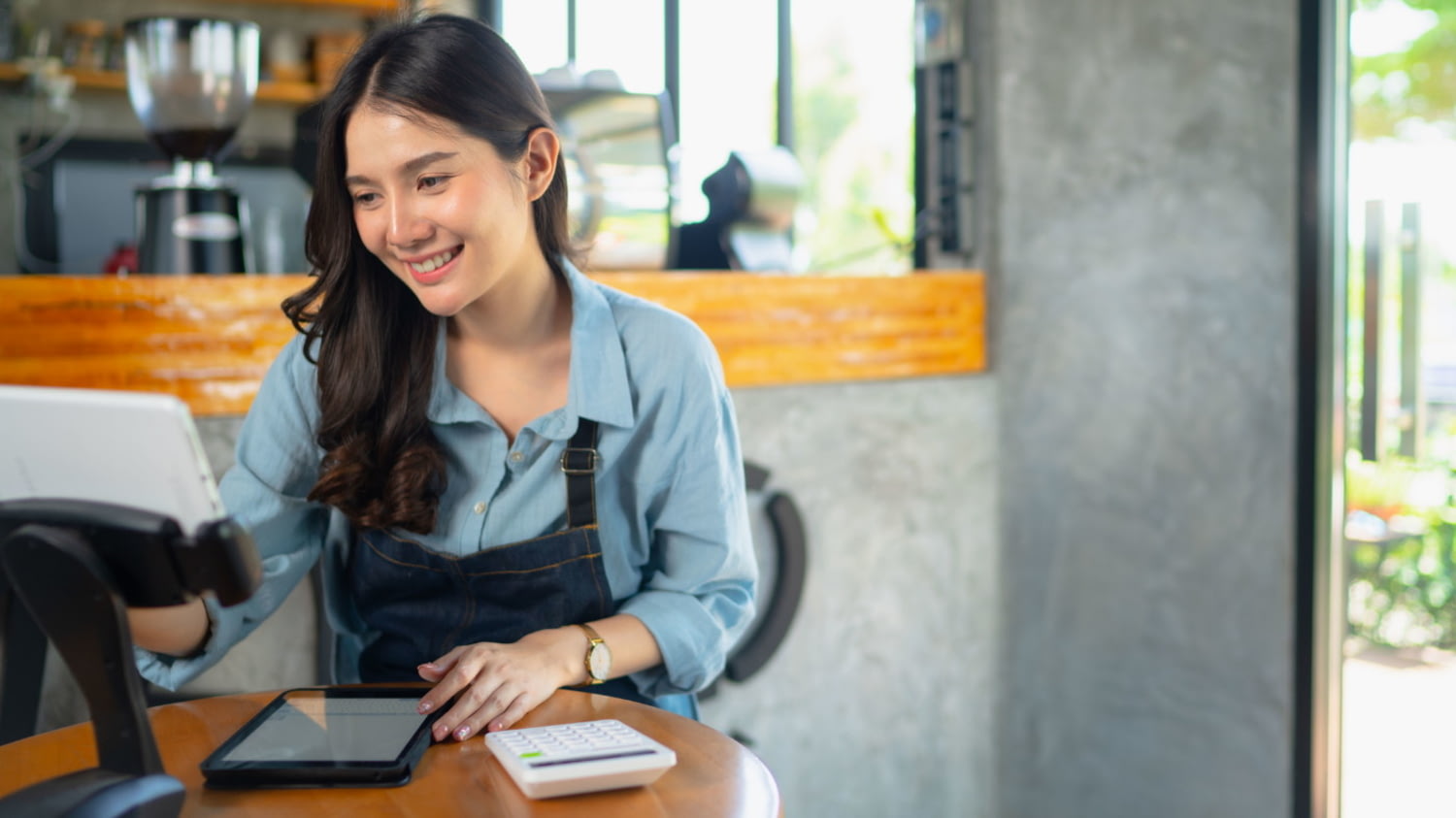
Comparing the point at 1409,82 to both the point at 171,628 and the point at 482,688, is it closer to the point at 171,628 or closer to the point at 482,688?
the point at 482,688

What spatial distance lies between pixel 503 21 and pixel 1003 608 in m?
3.35

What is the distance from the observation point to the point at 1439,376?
5.77 ft

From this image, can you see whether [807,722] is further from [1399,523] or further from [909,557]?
[1399,523]

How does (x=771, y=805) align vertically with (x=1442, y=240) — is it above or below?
below

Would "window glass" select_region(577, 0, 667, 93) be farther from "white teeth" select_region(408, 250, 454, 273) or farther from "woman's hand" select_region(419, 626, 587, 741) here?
"woman's hand" select_region(419, 626, 587, 741)

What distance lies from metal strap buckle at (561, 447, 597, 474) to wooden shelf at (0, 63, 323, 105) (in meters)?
3.24

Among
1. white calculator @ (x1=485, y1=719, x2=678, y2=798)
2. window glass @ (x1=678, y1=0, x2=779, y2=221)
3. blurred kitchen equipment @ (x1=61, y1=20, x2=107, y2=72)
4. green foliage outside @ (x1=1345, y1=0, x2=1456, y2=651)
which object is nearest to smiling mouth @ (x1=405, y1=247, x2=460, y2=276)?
white calculator @ (x1=485, y1=719, x2=678, y2=798)

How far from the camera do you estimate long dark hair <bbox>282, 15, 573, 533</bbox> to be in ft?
3.86

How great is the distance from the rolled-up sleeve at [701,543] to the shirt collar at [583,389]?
0.25 ft

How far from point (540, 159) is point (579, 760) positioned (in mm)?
688

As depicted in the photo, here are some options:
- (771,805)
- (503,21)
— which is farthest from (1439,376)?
(503,21)

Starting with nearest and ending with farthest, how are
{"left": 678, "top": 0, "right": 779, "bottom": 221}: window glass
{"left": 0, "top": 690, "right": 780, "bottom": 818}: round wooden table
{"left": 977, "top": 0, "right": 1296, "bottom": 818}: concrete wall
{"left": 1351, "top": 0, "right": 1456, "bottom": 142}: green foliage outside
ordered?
{"left": 0, "top": 690, "right": 780, "bottom": 818}: round wooden table
{"left": 1351, "top": 0, "right": 1456, "bottom": 142}: green foliage outside
{"left": 977, "top": 0, "right": 1296, "bottom": 818}: concrete wall
{"left": 678, "top": 0, "right": 779, "bottom": 221}: window glass

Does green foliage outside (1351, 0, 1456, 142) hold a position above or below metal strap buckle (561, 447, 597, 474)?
above

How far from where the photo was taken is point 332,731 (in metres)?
0.91
